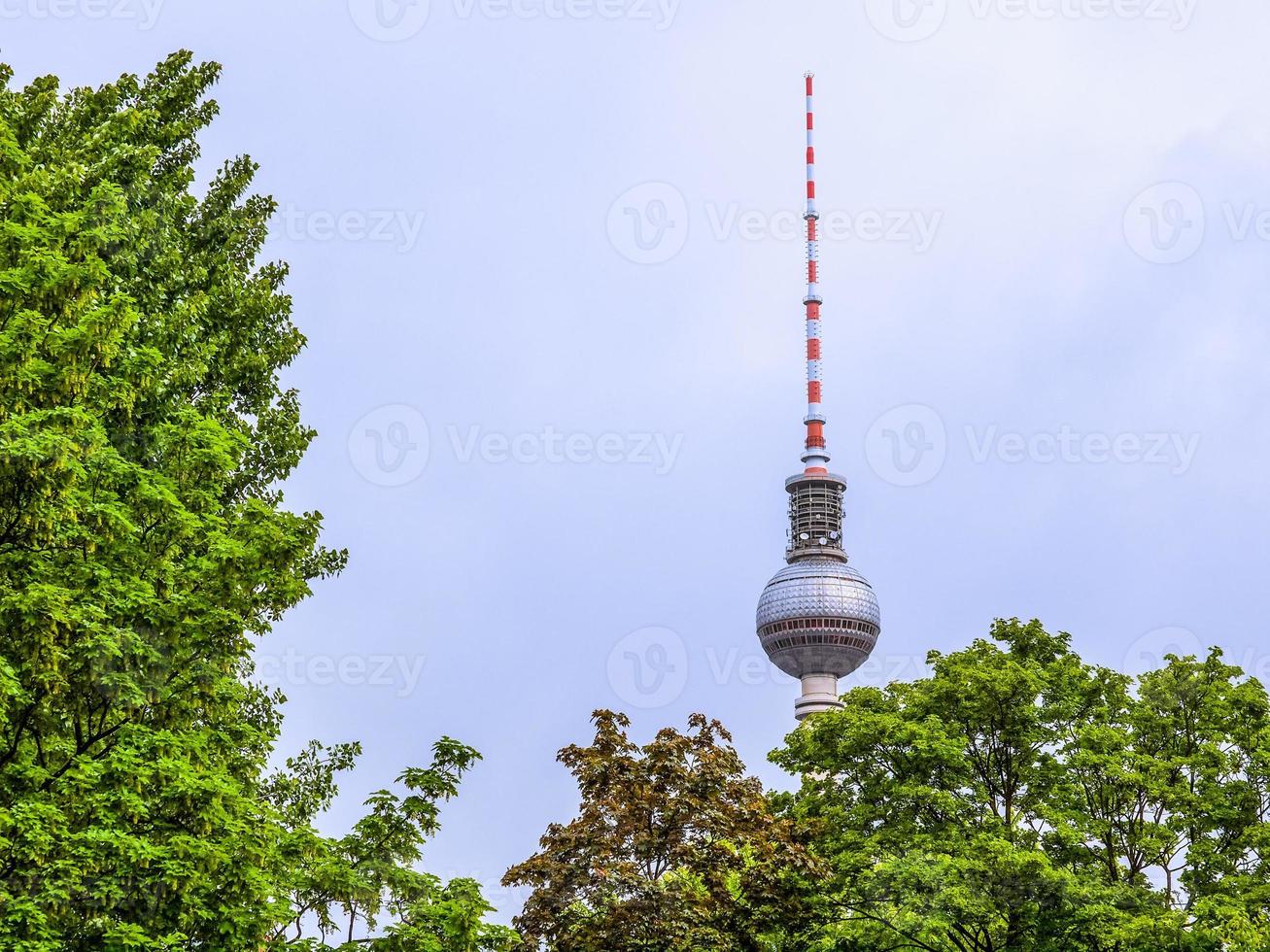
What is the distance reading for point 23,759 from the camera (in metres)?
17.2

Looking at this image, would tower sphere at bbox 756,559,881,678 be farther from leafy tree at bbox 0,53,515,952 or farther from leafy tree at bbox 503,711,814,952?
leafy tree at bbox 0,53,515,952

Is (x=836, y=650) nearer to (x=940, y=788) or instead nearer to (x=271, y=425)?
(x=940, y=788)

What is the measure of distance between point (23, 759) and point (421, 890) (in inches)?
222

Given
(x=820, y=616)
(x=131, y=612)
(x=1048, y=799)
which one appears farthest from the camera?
(x=820, y=616)

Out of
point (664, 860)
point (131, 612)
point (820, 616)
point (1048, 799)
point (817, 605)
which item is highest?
point (817, 605)

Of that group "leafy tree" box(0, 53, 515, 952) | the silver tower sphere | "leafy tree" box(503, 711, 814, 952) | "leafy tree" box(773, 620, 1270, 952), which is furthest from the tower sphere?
"leafy tree" box(0, 53, 515, 952)

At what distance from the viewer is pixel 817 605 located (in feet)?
522

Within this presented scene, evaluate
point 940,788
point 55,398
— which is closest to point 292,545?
point 55,398

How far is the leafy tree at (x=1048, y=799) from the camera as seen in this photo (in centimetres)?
3262

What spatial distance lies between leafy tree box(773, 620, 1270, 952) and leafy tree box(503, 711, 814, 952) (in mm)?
2046

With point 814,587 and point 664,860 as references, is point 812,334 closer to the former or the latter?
point 814,587

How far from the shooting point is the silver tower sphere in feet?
523

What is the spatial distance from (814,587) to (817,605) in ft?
6.26

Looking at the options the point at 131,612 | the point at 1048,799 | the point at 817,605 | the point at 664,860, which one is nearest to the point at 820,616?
the point at 817,605
